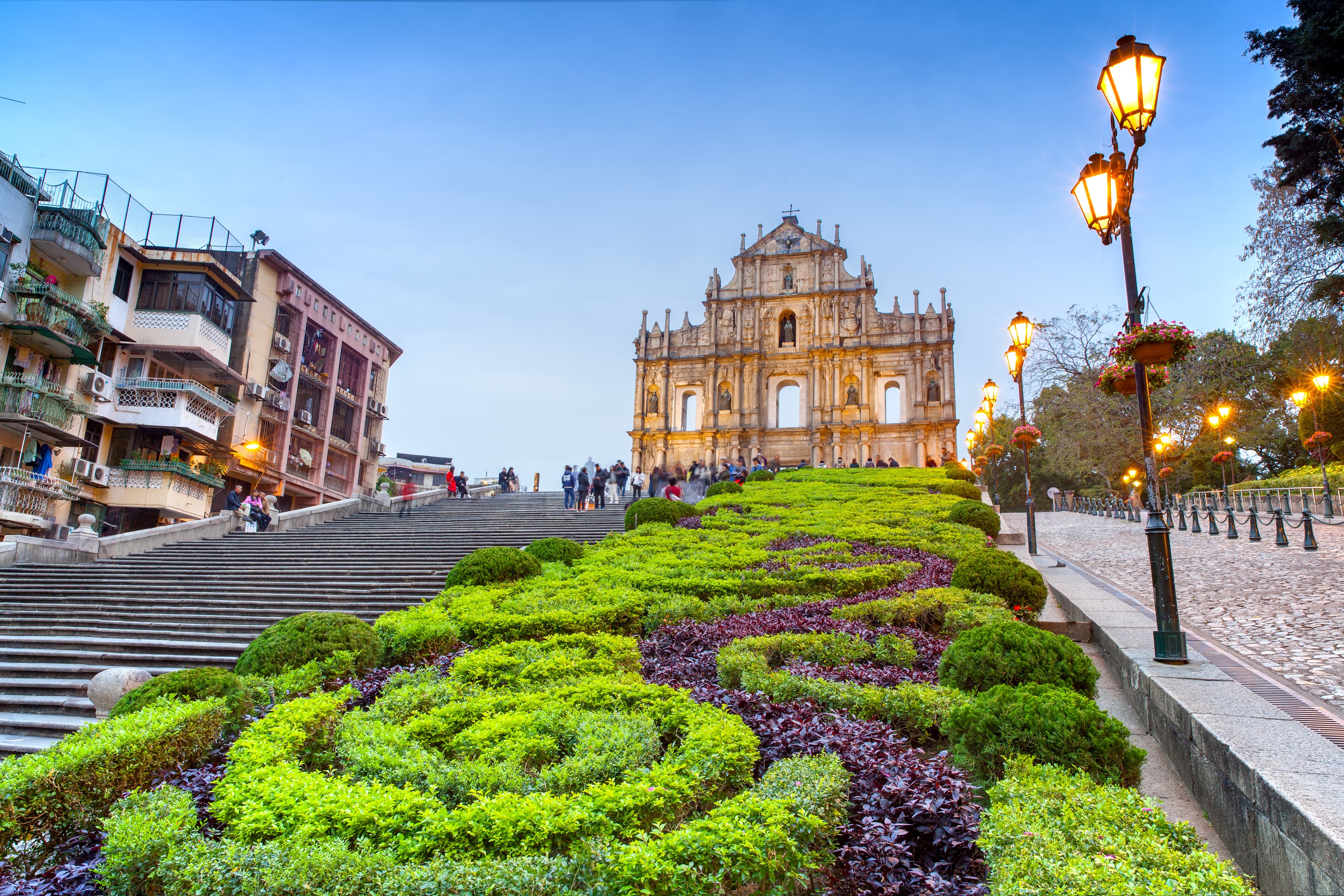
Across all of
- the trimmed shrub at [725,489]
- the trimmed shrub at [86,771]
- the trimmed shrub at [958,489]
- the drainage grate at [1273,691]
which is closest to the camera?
the trimmed shrub at [86,771]

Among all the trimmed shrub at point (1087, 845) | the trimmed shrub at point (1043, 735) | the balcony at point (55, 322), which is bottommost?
the trimmed shrub at point (1087, 845)

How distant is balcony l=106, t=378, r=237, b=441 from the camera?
2558 centimetres

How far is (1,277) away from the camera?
21.4 meters

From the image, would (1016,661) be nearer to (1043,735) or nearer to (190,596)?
(1043,735)

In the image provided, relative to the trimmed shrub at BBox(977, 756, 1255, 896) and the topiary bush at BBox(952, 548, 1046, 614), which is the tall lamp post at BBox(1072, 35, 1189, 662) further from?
the trimmed shrub at BBox(977, 756, 1255, 896)

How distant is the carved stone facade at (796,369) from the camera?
153ft

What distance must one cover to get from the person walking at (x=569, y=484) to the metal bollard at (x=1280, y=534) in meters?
18.1

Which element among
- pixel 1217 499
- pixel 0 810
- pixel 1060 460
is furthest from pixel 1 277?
A: pixel 1060 460

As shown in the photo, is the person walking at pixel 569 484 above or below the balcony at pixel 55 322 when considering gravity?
below

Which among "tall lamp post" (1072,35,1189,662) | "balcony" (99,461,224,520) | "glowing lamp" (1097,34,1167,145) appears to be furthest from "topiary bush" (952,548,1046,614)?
"balcony" (99,461,224,520)

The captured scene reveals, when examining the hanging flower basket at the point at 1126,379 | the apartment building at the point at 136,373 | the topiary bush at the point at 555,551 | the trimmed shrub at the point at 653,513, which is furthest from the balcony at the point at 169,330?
the hanging flower basket at the point at 1126,379

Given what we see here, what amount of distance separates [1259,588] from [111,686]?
541 inches

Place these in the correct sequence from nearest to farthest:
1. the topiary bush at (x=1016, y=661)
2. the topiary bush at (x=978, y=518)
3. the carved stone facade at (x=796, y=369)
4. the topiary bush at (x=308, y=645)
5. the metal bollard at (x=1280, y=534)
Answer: the topiary bush at (x=1016, y=661), the topiary bush at (x=308, y=645), the topiary bush at (x=978, y=518), the metal bollard at (x=1280, y=534), the carved stone facade at (x=796, y=369)

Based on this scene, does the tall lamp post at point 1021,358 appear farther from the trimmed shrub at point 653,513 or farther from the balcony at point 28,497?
the balcony at point 28,497
